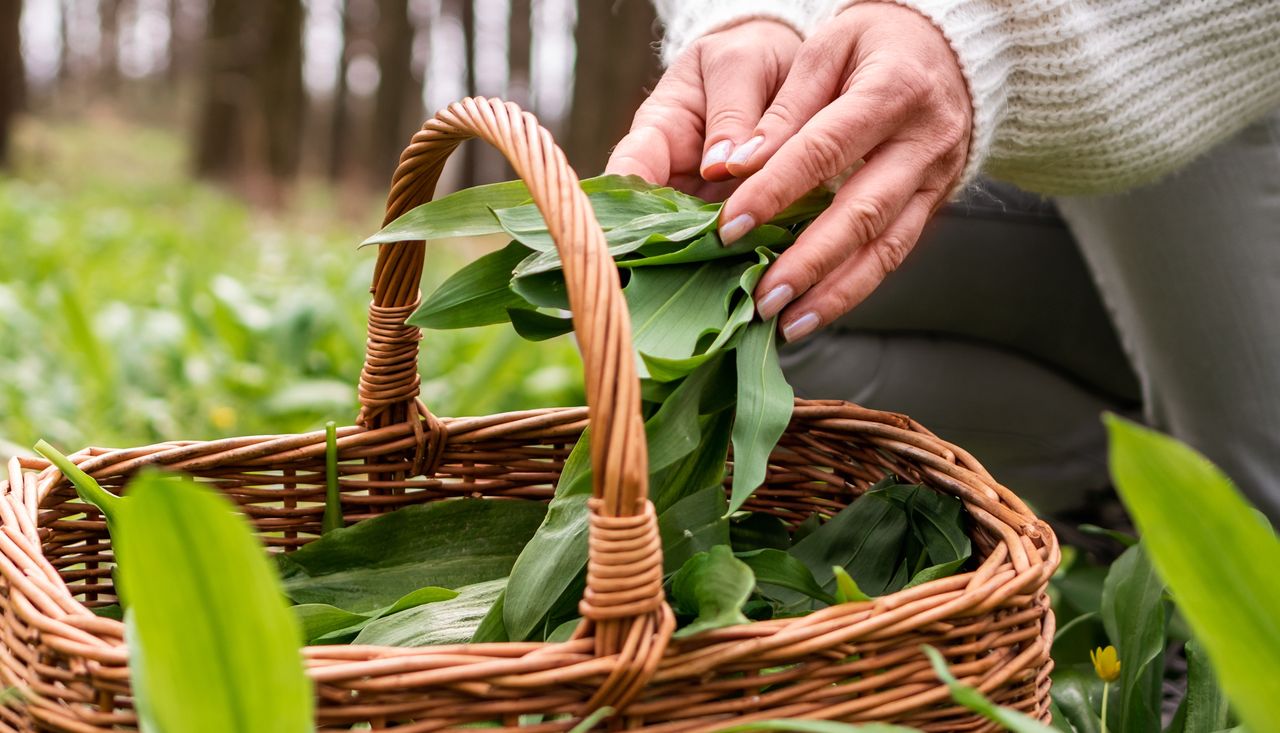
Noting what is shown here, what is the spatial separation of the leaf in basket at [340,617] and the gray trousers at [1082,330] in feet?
2.83

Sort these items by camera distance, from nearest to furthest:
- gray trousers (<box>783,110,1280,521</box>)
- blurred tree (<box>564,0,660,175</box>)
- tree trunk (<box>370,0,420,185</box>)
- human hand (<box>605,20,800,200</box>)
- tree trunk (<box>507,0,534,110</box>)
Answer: human hand (<box>605,20,800,200</box>) → gray trousers (<box>783,110,1280,521</box>) → blurred tree (<box>564,0,660,175</box>) → tree trunk (<box>507,0,534,110</box>) → tree trunk (<box>370,0,420,185</box>)

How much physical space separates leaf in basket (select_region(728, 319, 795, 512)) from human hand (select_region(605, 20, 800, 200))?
15 centimetres

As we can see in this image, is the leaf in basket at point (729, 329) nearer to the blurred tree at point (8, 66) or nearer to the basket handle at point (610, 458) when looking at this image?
the basket handle at point (610, 458)

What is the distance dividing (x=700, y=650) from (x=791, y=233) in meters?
0.41

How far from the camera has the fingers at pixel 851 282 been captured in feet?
2.63

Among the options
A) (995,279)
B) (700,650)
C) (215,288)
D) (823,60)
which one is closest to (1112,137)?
(823,60)

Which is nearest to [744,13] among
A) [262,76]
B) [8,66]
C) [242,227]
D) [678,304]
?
[678,304]

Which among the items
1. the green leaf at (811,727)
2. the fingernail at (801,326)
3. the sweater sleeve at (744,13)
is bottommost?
the green leaf at (811,727)

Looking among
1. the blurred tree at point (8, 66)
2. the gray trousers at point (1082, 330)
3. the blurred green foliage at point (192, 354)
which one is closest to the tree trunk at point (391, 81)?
the blurred tree at point (8, 66)

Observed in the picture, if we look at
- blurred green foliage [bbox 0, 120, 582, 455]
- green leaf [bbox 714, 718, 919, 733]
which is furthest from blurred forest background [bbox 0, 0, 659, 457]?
green leaf [bbox 714, 718, 919, 733]

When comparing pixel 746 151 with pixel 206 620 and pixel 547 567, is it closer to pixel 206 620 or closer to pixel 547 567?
pixel 547 567

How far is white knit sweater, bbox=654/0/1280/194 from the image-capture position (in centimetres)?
92

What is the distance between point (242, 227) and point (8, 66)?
108 inches

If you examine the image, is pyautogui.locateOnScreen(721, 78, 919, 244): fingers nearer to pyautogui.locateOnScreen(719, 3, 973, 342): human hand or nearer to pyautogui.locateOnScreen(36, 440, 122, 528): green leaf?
pyautogui.locateOnScreen(719, 3, 973, 342): human hand
